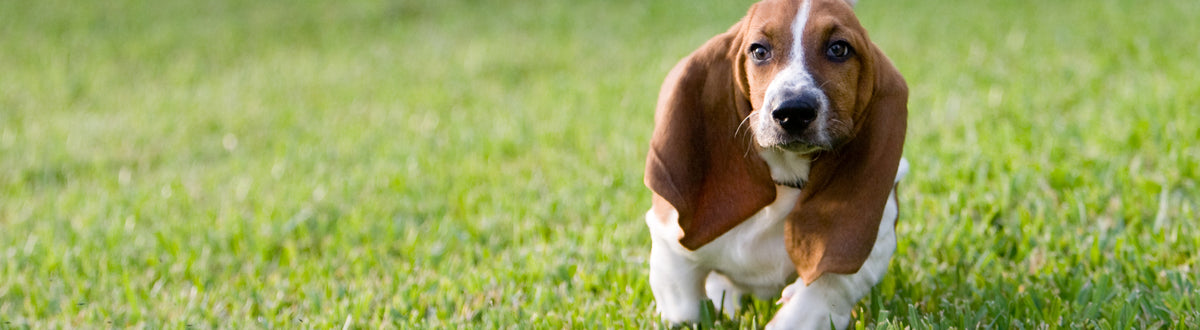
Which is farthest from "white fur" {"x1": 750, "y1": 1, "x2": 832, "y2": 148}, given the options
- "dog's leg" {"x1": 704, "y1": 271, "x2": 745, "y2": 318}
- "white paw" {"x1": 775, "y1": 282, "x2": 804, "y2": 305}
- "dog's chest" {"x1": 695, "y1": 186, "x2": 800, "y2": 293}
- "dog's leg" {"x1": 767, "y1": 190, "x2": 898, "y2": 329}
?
"dog's leg" {"x1": 704, "y1": 271, "x2": 745, "y2": 318}

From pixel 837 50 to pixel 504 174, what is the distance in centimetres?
339

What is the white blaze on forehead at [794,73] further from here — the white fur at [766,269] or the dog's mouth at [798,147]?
the white fur at [766,269]

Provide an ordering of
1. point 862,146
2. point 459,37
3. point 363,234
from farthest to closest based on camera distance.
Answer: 1. point 459,37
2. point 363,234
3. point 862,146

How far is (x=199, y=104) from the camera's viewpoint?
325 inches

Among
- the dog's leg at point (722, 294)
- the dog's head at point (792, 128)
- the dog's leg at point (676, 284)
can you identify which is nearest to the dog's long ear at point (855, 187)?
the dog's head at point (792, 128)

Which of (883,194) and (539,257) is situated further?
(539,257)

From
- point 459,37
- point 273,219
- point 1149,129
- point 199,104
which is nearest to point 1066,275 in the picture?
point 1149,129

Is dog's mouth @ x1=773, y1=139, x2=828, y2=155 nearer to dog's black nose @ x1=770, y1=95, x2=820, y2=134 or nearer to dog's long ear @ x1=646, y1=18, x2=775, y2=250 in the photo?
dog's black nose @ x1=770, y1=95, x2=820, y2=134

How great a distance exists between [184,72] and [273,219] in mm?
5054

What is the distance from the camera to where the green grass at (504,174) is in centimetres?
368

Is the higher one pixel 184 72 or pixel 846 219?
pixel 846 219

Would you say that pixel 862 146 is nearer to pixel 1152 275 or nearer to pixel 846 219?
pixel 846 219

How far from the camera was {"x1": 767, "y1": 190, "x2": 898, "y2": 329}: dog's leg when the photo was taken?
9.28 ft

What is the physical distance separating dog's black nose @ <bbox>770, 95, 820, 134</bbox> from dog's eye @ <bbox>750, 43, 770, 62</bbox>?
7.6 inches
